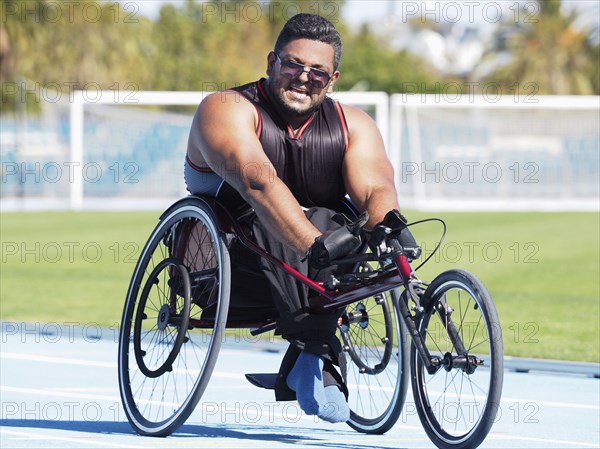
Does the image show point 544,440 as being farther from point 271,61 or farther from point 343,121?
point 271,61

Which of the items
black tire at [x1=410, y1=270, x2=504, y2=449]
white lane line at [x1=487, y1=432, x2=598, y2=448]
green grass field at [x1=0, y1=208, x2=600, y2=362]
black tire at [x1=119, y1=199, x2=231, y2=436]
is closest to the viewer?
black tire at [x1=410, y1=270, x2=504, y2=449]

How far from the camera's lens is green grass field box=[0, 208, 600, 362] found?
11.3 m

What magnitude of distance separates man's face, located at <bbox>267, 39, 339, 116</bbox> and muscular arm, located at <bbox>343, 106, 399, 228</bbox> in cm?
24

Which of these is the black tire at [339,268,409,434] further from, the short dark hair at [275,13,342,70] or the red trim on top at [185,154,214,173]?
the short dark hair at [275,13,342,70]

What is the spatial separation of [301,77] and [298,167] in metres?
0.38

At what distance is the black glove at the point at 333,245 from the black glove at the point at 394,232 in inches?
2.8

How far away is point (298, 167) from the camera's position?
5754mm

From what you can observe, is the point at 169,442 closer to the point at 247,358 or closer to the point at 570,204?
the point at 247,358

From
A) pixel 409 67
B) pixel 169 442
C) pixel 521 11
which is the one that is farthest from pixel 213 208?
pixel 409 67

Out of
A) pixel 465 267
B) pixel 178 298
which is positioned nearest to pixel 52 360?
pixel 178 298

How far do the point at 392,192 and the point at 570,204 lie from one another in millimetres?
29861

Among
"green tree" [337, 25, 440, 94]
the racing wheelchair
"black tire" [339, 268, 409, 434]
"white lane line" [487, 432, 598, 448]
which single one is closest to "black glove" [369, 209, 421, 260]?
the racing wheelchair

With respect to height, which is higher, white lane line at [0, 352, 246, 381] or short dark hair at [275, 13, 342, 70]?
short dark hair at [275, 13, 342, 70]

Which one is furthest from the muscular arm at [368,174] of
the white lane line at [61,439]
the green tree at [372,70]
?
the green tree at [372,70]
